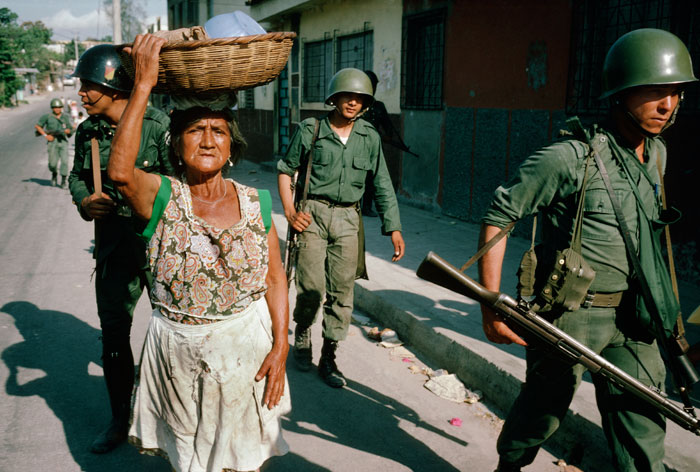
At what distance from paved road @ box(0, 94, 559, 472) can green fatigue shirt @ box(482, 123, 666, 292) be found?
4.64ft

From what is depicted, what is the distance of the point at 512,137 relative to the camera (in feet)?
25.3

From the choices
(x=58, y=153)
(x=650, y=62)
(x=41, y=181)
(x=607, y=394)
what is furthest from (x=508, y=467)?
(x=41, y=181)

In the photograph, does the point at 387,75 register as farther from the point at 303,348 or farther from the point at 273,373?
the point at 273,373

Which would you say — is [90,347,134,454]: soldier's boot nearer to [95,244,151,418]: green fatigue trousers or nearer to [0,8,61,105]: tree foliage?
[95,244,151,418]: green fatigue trousers

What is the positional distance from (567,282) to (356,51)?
10.7m

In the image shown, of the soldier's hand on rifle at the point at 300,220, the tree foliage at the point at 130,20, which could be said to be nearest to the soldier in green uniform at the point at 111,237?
the soldier's hand on rifle at the point at 300,220

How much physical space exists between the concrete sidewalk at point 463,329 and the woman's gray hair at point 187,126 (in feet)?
7.38

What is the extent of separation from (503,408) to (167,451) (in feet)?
7.42

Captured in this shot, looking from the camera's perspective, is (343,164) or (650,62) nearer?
(650,62)

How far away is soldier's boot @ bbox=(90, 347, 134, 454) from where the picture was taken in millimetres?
3168

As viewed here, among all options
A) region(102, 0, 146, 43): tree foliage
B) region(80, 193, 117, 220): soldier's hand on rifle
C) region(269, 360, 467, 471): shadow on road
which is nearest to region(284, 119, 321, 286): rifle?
region(269, 360, 467, 471): shadow on road

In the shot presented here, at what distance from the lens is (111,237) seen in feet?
10.3

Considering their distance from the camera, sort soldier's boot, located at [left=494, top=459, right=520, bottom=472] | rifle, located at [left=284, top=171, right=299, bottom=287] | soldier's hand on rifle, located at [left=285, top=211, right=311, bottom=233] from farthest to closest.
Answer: rifle, located at [left=284, top=171, right=299, bottom=287], soldier's hand on rifle, located at [left=285, top=211, right=311, bottom=233], soldier's boot, located at [left=494, top=459, right=520, bottom=472]

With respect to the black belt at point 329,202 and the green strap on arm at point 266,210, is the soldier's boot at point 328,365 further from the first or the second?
the green strap on arm at point 266,210
